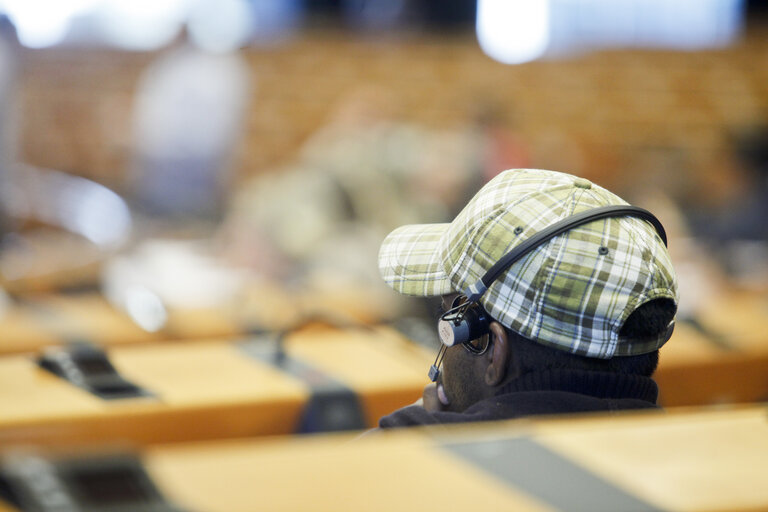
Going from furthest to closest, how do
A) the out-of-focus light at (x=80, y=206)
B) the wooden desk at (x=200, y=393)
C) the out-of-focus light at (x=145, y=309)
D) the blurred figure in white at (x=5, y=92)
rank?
the out-of-focus light at (x=80, y=206), the blurred figure in white at (x=5, y=92), the out-of-focus light at (x=145, y=309), the wooden desk at (x=200, y=393)

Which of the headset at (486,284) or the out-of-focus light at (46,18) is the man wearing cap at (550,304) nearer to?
the headset at (486,284)

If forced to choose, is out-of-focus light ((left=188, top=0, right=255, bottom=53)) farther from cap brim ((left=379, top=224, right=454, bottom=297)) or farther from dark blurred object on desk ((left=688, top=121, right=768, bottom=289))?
cap brim ((left=379, top=224, right=454, bottom=297))

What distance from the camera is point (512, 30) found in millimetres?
6059

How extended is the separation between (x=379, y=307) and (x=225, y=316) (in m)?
0.31

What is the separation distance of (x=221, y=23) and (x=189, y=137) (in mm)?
1345

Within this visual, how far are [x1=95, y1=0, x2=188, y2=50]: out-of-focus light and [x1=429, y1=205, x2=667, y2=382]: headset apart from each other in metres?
5.57

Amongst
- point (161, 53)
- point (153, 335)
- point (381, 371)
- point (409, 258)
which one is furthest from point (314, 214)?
point (161, 53)

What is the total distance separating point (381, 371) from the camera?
49.2 inches

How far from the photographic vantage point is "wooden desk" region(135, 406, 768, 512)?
1.91 feet

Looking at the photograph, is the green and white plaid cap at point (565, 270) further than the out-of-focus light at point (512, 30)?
No

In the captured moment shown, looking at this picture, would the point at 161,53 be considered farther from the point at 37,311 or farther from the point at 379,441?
the point at 379,441

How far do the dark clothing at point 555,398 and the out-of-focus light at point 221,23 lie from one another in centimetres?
548

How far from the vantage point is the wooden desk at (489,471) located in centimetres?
58

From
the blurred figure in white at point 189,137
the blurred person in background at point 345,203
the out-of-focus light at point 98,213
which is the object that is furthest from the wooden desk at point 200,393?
the blurred figure in white at point 189,137
